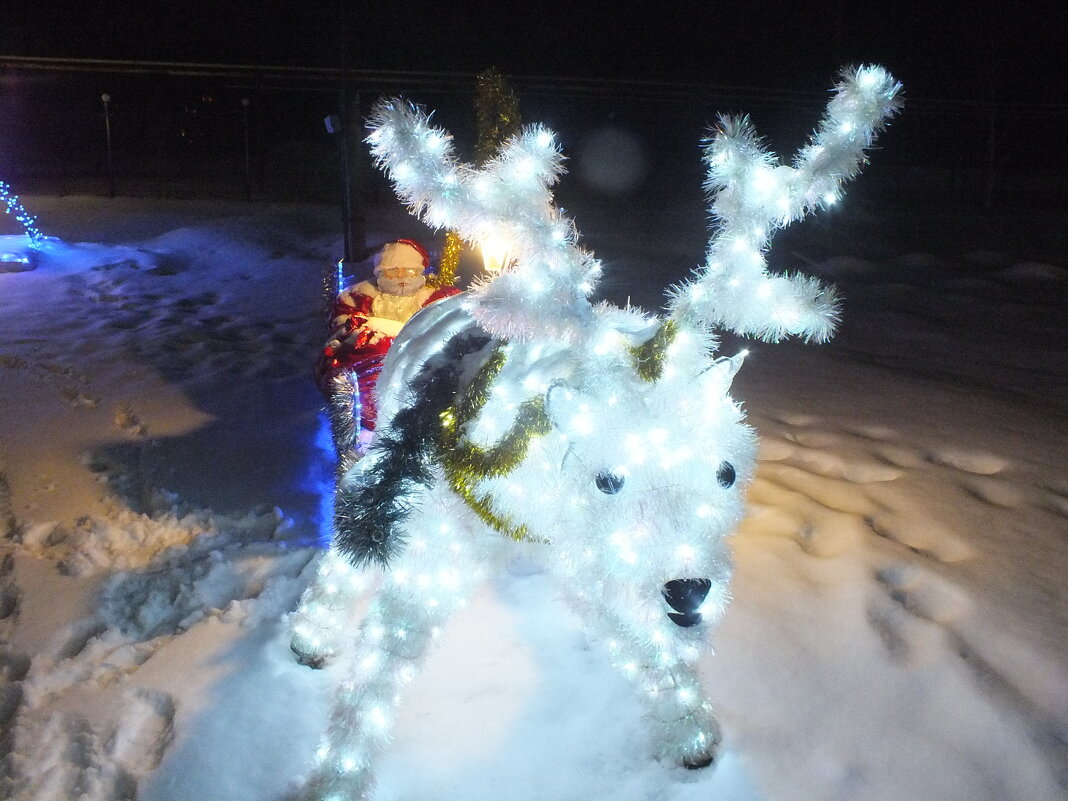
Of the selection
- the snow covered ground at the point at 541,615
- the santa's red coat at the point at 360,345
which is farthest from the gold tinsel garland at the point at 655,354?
the santa's red coat at the point at 360,345

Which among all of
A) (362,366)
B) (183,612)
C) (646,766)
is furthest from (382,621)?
(362,366)

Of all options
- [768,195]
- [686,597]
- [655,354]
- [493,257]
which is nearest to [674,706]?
[686,597]

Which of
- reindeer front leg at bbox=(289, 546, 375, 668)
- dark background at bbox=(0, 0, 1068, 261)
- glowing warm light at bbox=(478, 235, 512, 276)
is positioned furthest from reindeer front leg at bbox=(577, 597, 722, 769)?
dark background at bbox=(0, 0, 1068, 261)

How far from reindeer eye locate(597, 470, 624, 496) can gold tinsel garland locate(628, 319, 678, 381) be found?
0.27 meters

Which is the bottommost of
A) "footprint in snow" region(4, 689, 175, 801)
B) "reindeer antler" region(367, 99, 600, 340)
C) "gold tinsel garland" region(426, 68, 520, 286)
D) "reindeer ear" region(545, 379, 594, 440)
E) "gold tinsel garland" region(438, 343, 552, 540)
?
"footprint in snow" region(4, 689, 175, 801)

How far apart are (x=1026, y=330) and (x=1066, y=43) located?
13.6 m

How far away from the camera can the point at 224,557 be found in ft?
11.0

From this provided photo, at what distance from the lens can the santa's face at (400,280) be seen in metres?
3.63

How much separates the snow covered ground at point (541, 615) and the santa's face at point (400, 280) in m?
Answer: 1.13

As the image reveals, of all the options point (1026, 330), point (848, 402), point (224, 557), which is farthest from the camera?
point (1026, 330)

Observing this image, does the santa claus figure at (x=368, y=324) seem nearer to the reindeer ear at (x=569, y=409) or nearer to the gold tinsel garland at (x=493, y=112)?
the gold tinsel garland at (x=493, y=112)

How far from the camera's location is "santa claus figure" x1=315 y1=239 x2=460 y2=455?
10.8ft

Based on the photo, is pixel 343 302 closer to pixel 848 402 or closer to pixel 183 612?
pixel 183 612

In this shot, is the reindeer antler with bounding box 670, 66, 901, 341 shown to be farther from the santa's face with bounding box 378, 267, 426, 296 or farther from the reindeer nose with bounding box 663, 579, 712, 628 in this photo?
the santa's face with bounding box 378, 267, 426, 296
